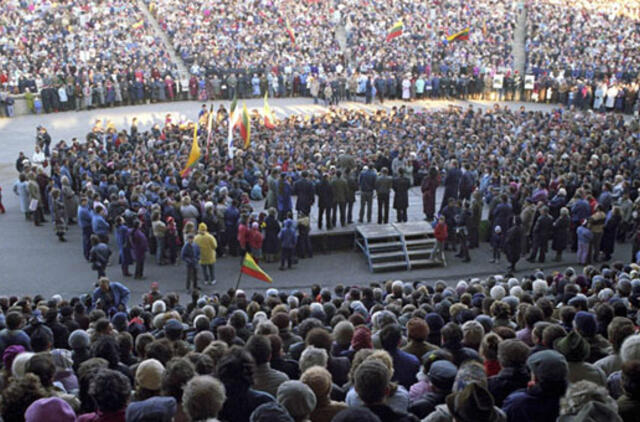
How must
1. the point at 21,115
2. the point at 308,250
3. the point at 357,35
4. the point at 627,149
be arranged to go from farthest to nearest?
the point at 357,35 < the point at 21,115 < the point at 627,149 < the point at 308,250

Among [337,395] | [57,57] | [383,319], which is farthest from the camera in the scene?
[57,57]

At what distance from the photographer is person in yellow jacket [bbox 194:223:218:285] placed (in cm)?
1461

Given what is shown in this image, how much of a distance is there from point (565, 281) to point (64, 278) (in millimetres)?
10484

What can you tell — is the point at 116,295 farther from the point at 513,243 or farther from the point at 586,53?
the point at 586,53

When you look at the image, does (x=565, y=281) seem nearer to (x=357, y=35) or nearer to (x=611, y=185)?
(x=611, y=185)

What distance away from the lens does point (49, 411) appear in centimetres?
487

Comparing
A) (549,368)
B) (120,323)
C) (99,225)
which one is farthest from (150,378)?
(99,225)

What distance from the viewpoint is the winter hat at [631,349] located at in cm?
587

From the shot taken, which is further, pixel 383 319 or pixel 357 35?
pixel 357 35

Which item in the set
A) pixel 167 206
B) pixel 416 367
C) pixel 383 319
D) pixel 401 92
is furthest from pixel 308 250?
pixel 401 92

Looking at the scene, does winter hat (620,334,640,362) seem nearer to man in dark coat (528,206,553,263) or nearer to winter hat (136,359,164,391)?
winter hat (136,359,164,391)

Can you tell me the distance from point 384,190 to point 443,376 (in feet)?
38.7

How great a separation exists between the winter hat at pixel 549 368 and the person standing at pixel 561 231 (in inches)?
441

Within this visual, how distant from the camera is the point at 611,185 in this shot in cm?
1703
